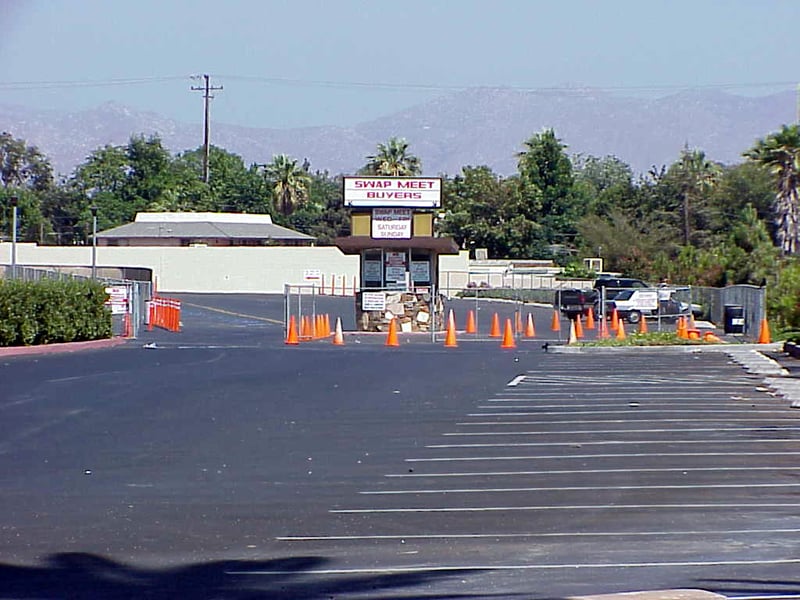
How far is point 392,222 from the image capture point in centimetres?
3931

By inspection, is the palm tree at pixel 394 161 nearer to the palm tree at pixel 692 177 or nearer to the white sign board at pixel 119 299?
the palm tree at pixel 692 177

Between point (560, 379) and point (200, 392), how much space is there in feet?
22.2

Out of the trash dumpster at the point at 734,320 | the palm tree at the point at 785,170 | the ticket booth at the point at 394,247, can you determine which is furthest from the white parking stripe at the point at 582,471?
the palm tree at the point at 785,170

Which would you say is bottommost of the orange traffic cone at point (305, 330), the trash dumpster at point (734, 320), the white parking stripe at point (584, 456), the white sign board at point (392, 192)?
the white parking stripe at point (584, 456)

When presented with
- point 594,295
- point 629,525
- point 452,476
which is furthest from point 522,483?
point 594,295

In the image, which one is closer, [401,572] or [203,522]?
[401,572]

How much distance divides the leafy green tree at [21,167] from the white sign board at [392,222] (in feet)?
281

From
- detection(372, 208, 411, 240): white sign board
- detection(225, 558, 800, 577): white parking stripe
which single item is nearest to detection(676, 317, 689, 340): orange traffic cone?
detection(372, 208, 411, 240): white sign board

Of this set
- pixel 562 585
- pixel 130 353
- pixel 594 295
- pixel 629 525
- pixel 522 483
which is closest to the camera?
pixel 562 585

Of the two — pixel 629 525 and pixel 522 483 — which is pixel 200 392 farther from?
pixel 629 525

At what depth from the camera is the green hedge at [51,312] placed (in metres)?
28.8

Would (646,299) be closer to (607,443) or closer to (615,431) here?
(615,431)

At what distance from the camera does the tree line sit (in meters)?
65.1

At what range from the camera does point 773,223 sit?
76062 mm
